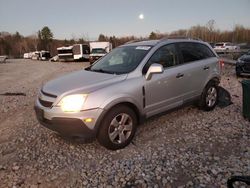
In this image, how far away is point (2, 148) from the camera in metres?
4.42

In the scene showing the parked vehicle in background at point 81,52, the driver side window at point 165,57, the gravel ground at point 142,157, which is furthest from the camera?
the parked vehicle in background at point 81,52

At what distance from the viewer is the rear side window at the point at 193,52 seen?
526cm

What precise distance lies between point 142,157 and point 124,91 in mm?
1096

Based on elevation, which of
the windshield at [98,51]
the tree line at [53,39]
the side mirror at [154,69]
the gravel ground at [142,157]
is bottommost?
the gravel ground at [142,157]

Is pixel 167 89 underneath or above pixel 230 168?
above

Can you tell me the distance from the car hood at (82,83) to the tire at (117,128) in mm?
465

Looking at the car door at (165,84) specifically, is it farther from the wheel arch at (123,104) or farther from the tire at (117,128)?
the tire at (117,128)

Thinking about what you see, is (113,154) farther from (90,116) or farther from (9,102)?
(9,102)

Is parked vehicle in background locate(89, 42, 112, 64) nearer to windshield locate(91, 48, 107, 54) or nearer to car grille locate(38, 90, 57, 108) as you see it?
windshield locate(91, 48, 107, 54)

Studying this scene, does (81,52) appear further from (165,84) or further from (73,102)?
(73,102)

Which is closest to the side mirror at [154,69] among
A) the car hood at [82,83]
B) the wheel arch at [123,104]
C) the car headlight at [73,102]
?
the car hood at [82,83]

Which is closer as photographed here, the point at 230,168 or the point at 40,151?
the point at 230,168

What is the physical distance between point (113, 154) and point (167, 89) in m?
1.64

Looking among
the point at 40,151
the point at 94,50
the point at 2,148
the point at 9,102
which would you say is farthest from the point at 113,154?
the point at 94,50
